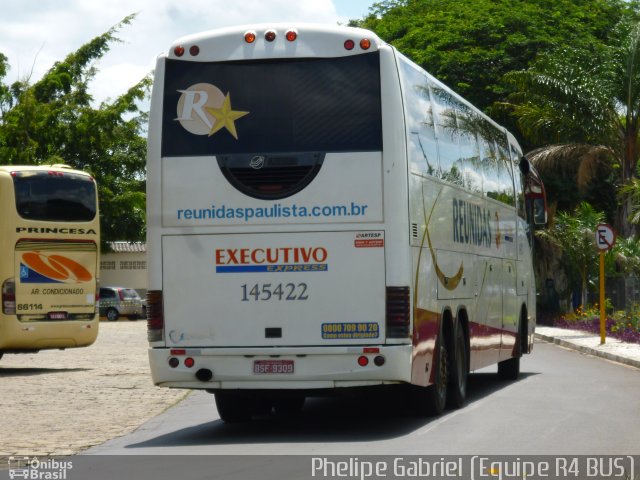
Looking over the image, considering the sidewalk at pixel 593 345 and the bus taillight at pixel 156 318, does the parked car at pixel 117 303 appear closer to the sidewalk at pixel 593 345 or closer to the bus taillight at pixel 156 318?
the sidewalk at pixel 593 345

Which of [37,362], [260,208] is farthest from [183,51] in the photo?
[37,362]

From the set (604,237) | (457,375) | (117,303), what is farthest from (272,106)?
(117,303)

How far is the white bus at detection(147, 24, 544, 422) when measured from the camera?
12.8m

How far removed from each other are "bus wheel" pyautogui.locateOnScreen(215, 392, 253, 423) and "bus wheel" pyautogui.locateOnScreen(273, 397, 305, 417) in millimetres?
966

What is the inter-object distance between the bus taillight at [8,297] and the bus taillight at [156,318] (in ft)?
33.7

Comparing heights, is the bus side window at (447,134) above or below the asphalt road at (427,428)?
above

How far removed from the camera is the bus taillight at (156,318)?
1314 centimetres

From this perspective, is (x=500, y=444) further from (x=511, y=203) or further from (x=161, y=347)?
(x=511, y=203)

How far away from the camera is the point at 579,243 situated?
39.6 m

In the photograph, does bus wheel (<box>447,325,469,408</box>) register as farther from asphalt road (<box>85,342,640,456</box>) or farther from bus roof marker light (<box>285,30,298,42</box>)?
bus roof marker light (<box>285,30,298,42</box>)

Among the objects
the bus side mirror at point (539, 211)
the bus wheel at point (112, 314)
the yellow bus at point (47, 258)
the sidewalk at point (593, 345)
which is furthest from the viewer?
the bus wheel at point (112, 314)

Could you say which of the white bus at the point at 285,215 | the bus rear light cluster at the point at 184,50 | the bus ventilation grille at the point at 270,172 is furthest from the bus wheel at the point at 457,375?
the bus rear light cluster at the point at 184,50

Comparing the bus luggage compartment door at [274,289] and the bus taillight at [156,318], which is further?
the bus taillight at [156,318]

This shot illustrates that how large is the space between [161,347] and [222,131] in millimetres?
2237
